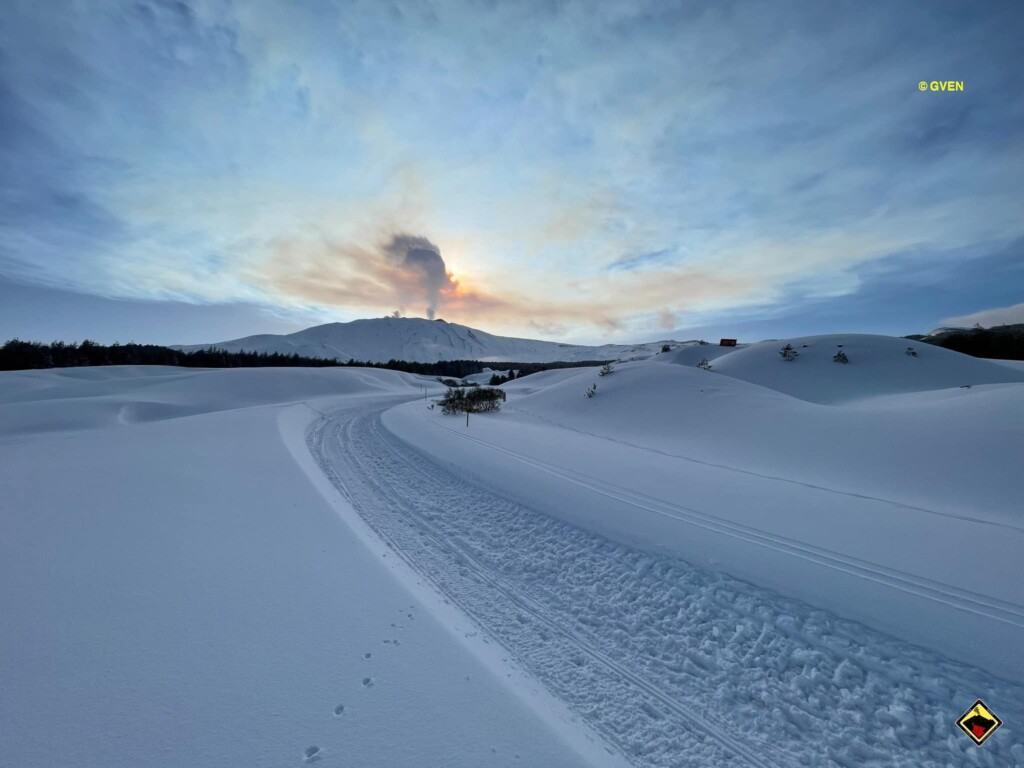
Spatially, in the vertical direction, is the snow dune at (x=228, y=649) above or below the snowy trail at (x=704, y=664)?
above

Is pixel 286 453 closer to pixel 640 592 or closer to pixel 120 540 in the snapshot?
pixel 120 540

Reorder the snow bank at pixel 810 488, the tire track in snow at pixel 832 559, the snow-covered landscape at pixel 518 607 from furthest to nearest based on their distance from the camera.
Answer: the snow bank at pixel 810 488 → the tire track in snow at pixel 832 559 → the snow-covered landscape at pixel 518 607

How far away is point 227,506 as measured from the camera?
5855 mm

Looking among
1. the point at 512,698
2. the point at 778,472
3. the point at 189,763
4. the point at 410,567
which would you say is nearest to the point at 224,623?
the point at 189,763

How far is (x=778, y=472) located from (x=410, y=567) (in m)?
7.39

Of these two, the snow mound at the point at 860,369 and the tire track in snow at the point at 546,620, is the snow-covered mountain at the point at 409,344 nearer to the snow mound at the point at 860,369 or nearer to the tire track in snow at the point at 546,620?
the snow mound at the point at 860,369

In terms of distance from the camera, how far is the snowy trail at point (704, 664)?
2.57 metres

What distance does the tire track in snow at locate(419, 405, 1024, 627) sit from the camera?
349 centimetres

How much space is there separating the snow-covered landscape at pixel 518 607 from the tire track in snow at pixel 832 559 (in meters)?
0.03

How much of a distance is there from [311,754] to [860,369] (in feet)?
76.2

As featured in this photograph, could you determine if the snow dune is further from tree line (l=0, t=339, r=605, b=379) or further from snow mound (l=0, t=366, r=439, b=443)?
tree line (l=0, t=339, r=605, b=379)

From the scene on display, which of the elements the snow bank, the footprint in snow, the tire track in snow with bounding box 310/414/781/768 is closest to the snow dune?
the footprint in snow

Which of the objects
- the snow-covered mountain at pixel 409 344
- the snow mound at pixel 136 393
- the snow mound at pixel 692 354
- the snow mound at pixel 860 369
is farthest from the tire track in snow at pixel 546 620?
the snow-covered mountain at pixel 409 344

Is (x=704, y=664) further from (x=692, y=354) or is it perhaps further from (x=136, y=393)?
(x=692, y=354)
